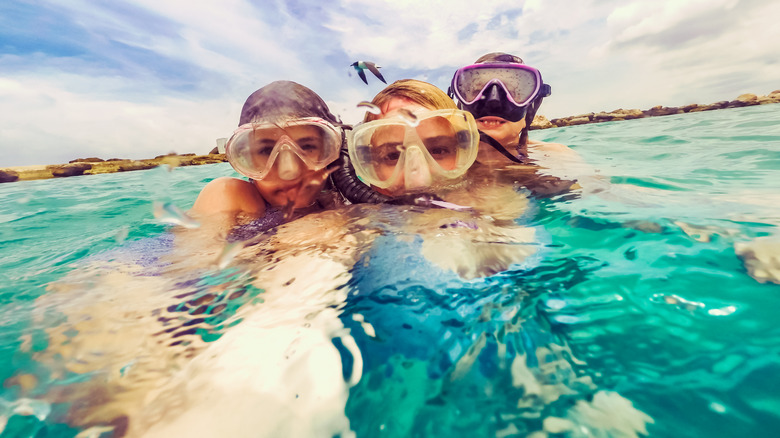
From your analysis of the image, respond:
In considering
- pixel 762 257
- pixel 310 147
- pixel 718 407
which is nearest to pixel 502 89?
pixel 310 147

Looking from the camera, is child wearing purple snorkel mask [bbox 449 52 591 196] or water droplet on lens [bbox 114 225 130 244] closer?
child wearing purple snorkel mask [bbox 449 52 591 196]

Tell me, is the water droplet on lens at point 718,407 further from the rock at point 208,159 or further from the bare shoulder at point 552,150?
the rock at point 208,159

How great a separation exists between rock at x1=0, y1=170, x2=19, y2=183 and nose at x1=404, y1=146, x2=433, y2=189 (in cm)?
2277

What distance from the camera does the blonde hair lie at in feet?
9.23

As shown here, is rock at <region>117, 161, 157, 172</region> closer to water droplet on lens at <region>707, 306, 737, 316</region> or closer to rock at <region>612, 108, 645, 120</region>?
water droplet on lens at <region>707, 306, 737, 316</region>

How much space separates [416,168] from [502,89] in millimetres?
1903

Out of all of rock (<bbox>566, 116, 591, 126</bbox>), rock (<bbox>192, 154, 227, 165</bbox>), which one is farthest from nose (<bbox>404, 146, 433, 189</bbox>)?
rock (<bbox>566, 116, 591, 126</bbox>)

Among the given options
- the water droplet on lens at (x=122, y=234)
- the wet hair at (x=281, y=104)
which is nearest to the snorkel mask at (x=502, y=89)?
the wet hair at (x=281, y=104)

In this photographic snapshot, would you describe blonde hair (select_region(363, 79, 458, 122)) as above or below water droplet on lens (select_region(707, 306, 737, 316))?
above

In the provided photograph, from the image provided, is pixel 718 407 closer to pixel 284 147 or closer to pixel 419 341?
pixel 419 341

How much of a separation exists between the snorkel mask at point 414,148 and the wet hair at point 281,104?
602mm

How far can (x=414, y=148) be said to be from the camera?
2678 mm

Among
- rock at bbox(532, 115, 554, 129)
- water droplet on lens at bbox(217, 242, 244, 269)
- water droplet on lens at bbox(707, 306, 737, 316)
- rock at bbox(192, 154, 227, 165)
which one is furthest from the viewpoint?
rock at bbox(532, 115, 554, 129)

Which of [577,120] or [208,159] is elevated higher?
[577,120]
